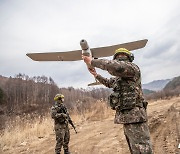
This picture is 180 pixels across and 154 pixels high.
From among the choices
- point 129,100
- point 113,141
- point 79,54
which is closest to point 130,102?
point 129,100

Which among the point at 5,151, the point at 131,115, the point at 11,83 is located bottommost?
the point at 5,151

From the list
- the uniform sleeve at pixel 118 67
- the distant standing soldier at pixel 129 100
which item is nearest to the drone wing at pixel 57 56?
the distant standing soldier at pixel 129 100

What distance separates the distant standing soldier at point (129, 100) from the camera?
3305 mm

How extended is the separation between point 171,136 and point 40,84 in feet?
235

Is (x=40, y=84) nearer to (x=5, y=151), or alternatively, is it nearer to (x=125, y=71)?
(x=5, y=151)

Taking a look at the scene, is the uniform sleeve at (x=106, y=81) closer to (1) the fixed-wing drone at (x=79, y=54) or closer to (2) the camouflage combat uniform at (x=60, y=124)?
(1) the fixed-wing drone at (x=79, y=54)

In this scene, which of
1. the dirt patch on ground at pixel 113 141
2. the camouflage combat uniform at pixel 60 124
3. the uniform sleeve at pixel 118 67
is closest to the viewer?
the uniform sleeve at pixel 118 67

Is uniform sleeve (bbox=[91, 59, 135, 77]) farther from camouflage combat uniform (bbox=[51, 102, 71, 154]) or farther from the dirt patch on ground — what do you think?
camouflage combat uniform (bbox=[51, 102, 71, 154])

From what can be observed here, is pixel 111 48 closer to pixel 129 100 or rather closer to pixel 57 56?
pixel 57 56

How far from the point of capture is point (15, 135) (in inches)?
377

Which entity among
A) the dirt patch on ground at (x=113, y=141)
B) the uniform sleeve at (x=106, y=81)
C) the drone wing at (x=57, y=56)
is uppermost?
the drone wing at (x=57, y=56)

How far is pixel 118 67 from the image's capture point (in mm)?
3287

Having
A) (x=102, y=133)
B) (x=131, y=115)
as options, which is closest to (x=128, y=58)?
(x=131, y=115)

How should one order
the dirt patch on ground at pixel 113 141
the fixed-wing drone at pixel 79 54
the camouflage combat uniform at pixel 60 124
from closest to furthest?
1. the fixed-wing drone at pixel 79 54
2. the dirt patch on ground at pixel 113 141
3. the camouflage combat uniform at pixel 60 124
